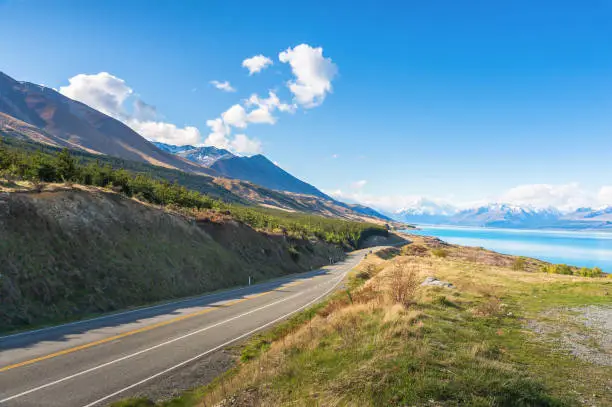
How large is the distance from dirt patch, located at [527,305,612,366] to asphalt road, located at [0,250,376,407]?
12.9 metres

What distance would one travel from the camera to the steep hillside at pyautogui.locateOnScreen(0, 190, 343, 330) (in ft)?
62.0

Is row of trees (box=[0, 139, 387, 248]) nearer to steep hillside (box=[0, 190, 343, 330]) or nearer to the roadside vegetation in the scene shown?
the roadside vegetation

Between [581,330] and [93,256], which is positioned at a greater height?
[581,330]

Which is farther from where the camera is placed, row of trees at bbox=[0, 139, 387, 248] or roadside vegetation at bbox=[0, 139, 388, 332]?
row of trees at bbox=[0, 139, 387, 248]

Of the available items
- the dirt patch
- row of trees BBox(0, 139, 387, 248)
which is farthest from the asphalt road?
row of trees BBox(0, 139, 387, 248)

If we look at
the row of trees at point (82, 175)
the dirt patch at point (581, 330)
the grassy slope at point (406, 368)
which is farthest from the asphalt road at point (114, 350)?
Answer: the row of trees at point (82, 175)

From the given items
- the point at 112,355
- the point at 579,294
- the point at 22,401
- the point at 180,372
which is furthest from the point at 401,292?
the point at 579,294

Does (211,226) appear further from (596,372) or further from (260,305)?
(596,372)

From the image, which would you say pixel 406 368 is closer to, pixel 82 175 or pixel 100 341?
pixel 100 341

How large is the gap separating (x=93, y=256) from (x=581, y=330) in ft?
94.9

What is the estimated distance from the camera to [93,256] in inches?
966

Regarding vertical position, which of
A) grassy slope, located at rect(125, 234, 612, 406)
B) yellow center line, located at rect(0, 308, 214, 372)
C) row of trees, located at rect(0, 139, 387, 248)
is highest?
row of trees, located at rect(0, 139, 387, 248)

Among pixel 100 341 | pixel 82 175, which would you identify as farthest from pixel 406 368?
pixel 82 175

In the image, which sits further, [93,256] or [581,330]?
[93,256]
